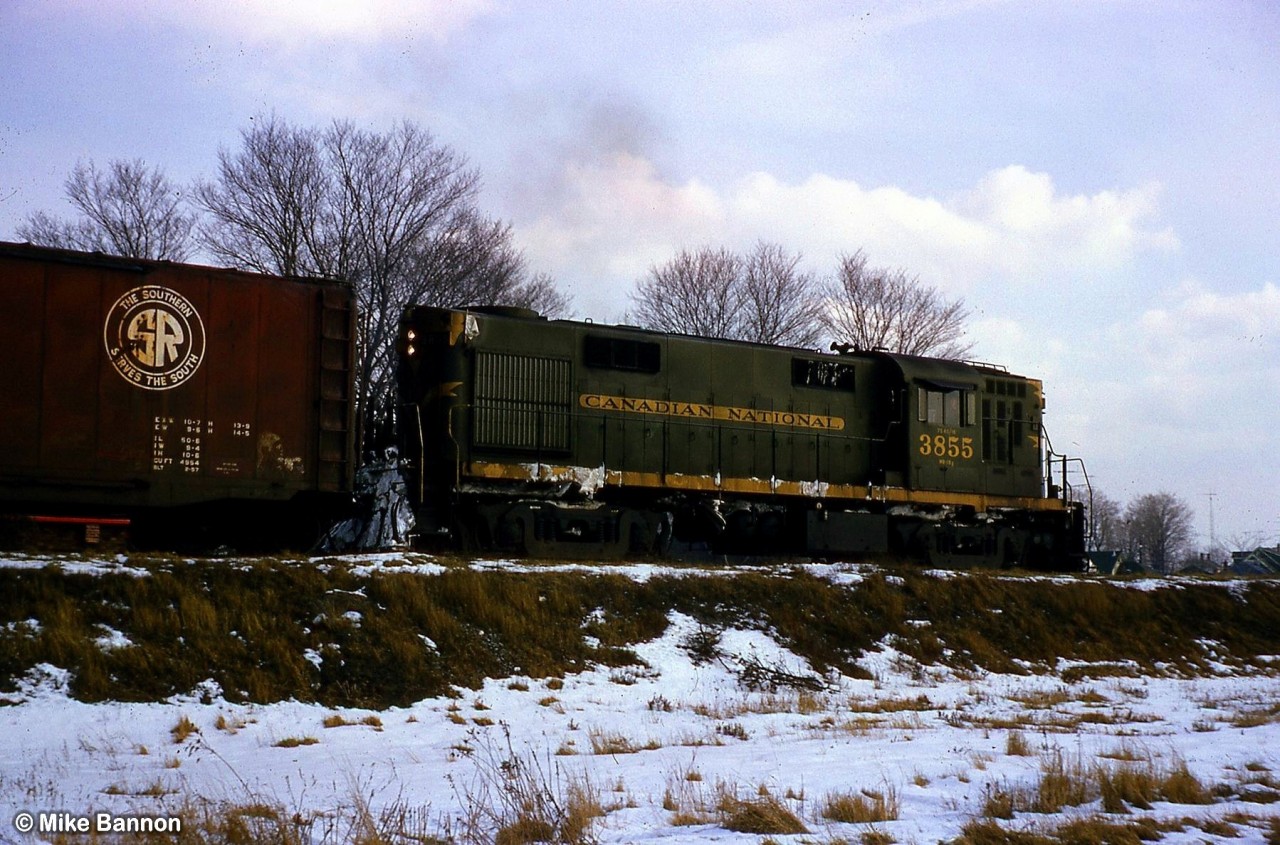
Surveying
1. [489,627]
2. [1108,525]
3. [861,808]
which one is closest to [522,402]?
[489,627]

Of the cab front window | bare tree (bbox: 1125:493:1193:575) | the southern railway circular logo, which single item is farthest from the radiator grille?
bare tree (bbox: 1125:493:1193:575)

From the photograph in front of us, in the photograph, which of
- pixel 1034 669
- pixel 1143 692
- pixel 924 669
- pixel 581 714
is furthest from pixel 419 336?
pixel 1143 692

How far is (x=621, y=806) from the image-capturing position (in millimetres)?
8336

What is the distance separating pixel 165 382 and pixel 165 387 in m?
0.06

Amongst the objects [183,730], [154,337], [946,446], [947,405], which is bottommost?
[183,730]

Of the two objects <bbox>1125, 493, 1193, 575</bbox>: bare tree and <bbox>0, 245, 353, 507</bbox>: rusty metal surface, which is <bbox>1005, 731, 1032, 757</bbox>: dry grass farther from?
<bbox>1125, 493, 1193, 575</bbox>: bare tree

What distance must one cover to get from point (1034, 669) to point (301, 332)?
36.9 feet

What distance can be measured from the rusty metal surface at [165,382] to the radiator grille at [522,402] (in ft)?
8.29

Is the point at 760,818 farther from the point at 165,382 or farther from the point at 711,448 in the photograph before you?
the point at 711,448

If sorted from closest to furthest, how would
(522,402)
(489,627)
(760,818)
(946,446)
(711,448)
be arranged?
1. (760,818)
2. (489,627)
3. (522,402)
4. (711,448)
5. (946,446)

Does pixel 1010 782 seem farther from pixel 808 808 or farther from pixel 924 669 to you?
pixel 924 669

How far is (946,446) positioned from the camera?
2202 cm

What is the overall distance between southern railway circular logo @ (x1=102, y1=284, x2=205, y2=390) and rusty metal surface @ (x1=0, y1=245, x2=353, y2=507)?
1 cm

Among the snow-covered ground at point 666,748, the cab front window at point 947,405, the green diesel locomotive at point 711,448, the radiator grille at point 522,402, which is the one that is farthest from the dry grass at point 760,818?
the cab front window at point 947,405
